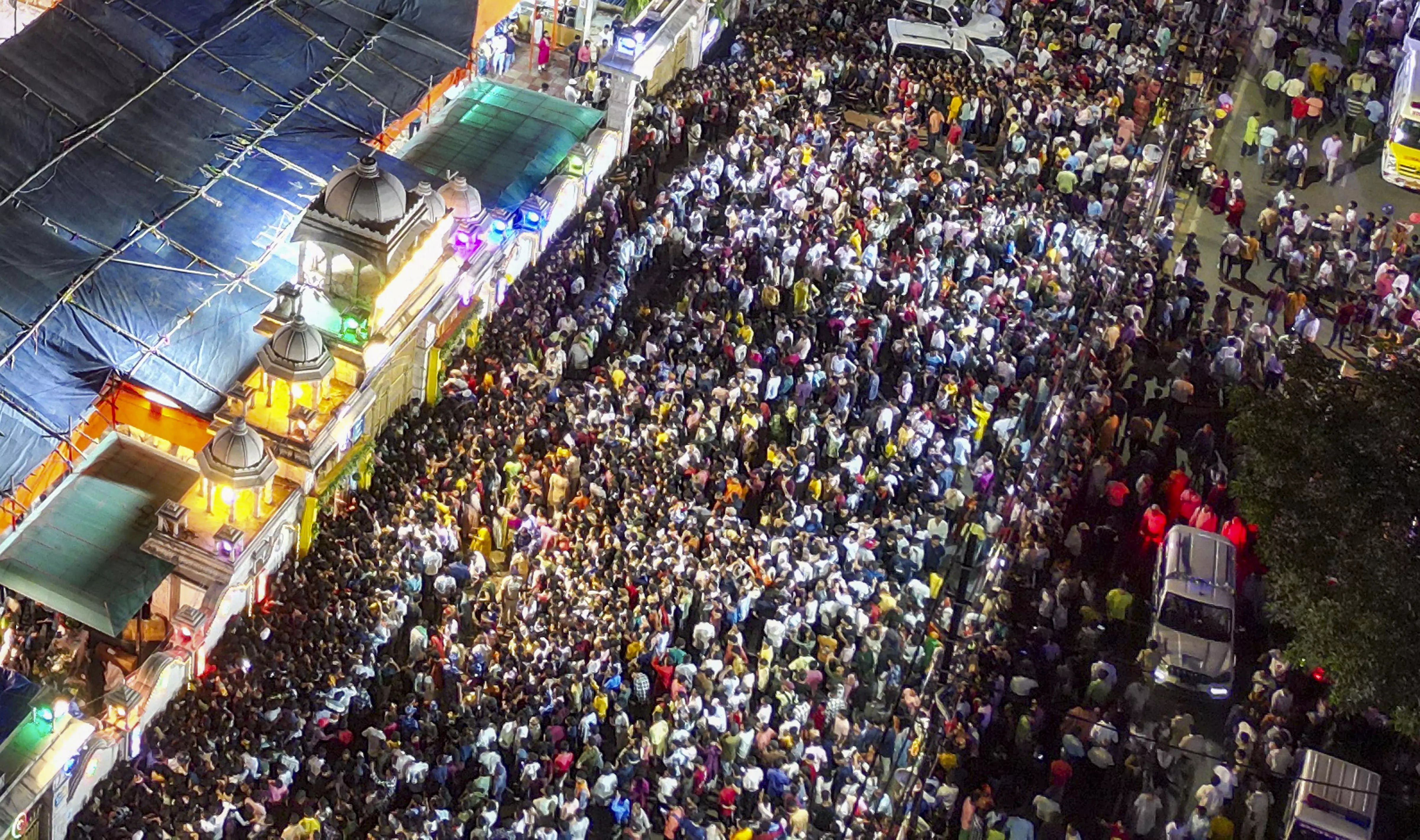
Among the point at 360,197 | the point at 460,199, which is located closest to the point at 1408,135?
the point at 460,199

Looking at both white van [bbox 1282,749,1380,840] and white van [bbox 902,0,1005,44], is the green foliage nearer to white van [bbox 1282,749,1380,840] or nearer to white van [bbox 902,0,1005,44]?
white van [bbox 1282,749,1380,840]

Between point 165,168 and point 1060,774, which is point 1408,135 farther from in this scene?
point 165,168

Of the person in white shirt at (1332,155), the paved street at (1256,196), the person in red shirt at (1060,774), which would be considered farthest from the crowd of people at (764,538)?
the person in white shirt at (1332,155)

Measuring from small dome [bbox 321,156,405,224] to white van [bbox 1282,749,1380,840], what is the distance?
18262 mm

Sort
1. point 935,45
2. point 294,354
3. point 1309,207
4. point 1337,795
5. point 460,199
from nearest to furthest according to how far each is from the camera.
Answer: point 1337,795
point 294,354
point 460,199
point 1309,207
point 935,45

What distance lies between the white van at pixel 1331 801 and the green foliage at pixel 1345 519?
1028 mm

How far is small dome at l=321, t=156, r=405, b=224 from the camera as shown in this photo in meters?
35.0

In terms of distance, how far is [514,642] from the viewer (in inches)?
1266

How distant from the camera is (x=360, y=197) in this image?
35031 millimetres

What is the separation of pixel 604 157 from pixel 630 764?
19468mm

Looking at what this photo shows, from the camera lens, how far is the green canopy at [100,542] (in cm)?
3128

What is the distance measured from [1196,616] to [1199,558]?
1246mm

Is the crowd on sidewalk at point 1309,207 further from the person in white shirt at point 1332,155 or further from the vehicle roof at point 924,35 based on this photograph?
the vehicle roof at point 924,35

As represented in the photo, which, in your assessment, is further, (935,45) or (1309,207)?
(935,45)
